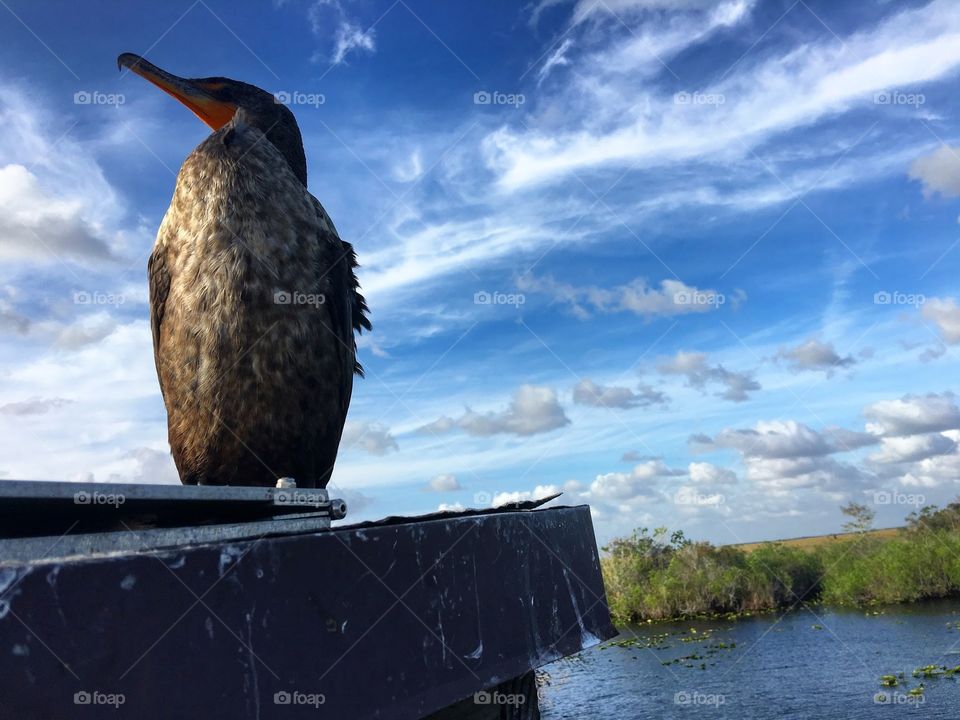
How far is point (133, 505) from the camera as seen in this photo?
1.56 meters

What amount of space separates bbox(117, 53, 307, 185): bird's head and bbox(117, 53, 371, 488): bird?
398mm

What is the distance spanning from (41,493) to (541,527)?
1.21 meters

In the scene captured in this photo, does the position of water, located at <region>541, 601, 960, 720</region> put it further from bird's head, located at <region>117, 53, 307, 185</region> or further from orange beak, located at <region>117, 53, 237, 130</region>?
orange beak, located at <region>117, 53, 237, 130</region>

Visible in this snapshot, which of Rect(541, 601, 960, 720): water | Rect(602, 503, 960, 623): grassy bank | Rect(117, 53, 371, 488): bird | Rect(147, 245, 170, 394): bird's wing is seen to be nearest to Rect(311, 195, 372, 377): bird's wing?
Rect(117, 53, 371, 488): bird

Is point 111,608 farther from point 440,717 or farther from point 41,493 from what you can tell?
point 440,717

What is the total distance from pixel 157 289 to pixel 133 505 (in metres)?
2.87

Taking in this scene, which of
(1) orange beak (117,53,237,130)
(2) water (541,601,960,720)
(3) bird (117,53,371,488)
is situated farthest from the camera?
(2) water (541,601,960,720)

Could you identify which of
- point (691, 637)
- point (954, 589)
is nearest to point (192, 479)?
point (691, 637)

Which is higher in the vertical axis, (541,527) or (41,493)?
(41,493)

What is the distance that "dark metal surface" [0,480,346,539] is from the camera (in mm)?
1383

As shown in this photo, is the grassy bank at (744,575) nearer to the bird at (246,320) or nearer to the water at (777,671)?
the water at (777,671)

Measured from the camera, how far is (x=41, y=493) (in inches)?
53.0

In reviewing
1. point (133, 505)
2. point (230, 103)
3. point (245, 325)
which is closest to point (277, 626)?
point (133, 505)

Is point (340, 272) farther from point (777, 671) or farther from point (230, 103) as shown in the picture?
point (777, 671)
